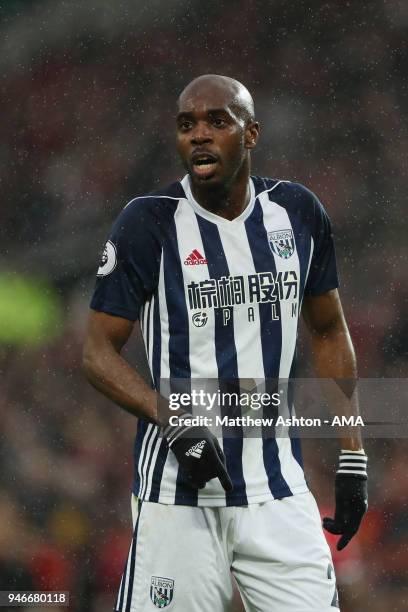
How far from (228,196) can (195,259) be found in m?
0.18

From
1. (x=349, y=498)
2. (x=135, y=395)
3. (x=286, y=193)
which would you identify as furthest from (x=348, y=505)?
(x=286, y=193)

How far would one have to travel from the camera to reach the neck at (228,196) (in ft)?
7.65

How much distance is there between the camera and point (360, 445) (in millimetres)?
2436

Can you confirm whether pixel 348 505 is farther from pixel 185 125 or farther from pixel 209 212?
pixel 185 125

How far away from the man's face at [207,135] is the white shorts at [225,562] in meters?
0.71

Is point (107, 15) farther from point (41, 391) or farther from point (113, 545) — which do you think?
point (113, 545)

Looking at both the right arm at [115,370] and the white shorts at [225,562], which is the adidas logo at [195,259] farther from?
the white shorts at [225,562]

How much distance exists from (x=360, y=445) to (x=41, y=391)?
2.58 meters

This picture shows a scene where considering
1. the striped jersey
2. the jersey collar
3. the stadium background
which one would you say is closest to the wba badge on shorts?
the striped jersey

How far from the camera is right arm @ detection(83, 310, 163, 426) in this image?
2188mm

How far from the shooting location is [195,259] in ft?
7.50

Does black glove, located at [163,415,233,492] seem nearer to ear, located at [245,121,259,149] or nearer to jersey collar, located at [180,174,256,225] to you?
jersey collar, located at [180,174,256,225]

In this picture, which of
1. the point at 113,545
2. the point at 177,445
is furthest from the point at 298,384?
the point at 113,545

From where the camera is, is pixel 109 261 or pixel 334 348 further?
pixel 334 348
